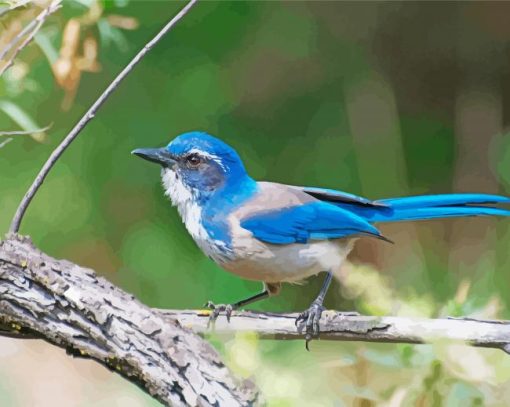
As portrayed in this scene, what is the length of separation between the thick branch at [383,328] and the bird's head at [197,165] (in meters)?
0.24

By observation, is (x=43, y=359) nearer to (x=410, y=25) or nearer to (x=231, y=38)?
(x=231, y=38)

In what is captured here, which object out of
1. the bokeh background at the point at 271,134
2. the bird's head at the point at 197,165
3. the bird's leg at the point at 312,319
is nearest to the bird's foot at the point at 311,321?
the bird's leg at the point at 312,319

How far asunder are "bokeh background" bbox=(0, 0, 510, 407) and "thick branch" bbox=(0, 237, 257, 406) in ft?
3.26

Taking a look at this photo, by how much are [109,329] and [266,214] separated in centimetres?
41

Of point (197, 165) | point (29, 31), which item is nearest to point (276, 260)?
point (197, 165)

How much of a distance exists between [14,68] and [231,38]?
53.2 inches

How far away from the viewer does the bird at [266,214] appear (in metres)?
1.58

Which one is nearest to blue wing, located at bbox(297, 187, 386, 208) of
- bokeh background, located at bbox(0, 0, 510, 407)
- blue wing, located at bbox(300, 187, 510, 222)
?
blue wing, located at bbox(300, 187, 510, 222)

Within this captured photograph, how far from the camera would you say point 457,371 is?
148cm

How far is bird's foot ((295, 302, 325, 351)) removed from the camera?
4.86 feet

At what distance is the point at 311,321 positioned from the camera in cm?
150

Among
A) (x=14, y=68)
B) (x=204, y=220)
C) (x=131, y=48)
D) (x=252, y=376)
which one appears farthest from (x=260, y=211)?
(x=131, y=48)

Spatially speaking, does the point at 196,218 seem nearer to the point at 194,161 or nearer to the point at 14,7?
the point at 194,161

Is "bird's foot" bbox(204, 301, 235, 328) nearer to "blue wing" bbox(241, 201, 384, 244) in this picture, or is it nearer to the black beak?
"blue wing" bbox(241, 201, 384, 244)
